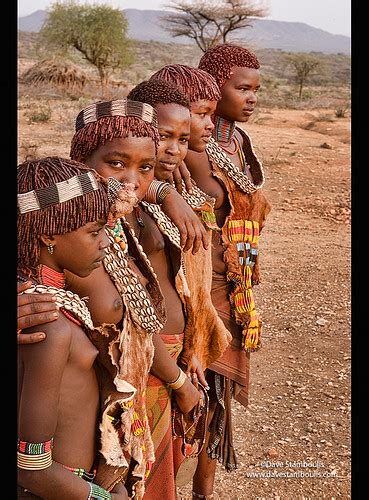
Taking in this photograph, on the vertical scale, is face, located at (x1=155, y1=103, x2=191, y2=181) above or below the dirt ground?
above

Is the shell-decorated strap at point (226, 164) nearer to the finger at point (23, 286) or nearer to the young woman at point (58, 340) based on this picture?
the young woman at point (58, 340)

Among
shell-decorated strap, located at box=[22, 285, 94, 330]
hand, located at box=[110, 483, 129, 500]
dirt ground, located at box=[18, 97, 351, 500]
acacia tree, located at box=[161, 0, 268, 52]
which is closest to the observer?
shell-decorated strap, located at box=[22, 285, 94, 330]

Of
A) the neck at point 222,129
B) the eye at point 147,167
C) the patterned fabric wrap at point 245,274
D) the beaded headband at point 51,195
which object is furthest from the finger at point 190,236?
the neck at point 222,129

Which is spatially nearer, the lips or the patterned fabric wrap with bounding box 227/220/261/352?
the lips

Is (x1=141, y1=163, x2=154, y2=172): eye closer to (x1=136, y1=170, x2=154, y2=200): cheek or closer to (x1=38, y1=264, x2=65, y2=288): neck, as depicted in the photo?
(x1=136, y1=170, x2=154, y2=200): cheek

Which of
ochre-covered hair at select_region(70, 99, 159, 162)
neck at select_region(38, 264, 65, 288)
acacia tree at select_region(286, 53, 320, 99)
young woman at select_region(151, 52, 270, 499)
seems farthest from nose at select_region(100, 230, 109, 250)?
acacia tree at select_region(286, 53, 320, 99)

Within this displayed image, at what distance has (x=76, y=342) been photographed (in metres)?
1.51

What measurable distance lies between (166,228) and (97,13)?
21905mm

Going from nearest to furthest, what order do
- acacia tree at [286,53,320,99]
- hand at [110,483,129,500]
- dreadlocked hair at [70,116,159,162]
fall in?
hand at [110,483,129,500]
dreadlocked hair at [70,116,159,162]
acacia tree at [286,53,320,99]

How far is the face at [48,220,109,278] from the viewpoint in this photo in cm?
151

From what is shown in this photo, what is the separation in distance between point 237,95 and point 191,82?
0.45 m

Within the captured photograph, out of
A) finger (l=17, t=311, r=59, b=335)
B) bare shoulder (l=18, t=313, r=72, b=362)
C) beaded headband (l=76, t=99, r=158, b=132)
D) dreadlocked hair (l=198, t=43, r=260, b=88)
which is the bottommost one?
bare shoulder (l=18, t=313, r=72, b=362)

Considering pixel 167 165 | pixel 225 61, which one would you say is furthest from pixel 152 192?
pixel 225 61

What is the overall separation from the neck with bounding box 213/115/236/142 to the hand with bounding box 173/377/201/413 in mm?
1059
